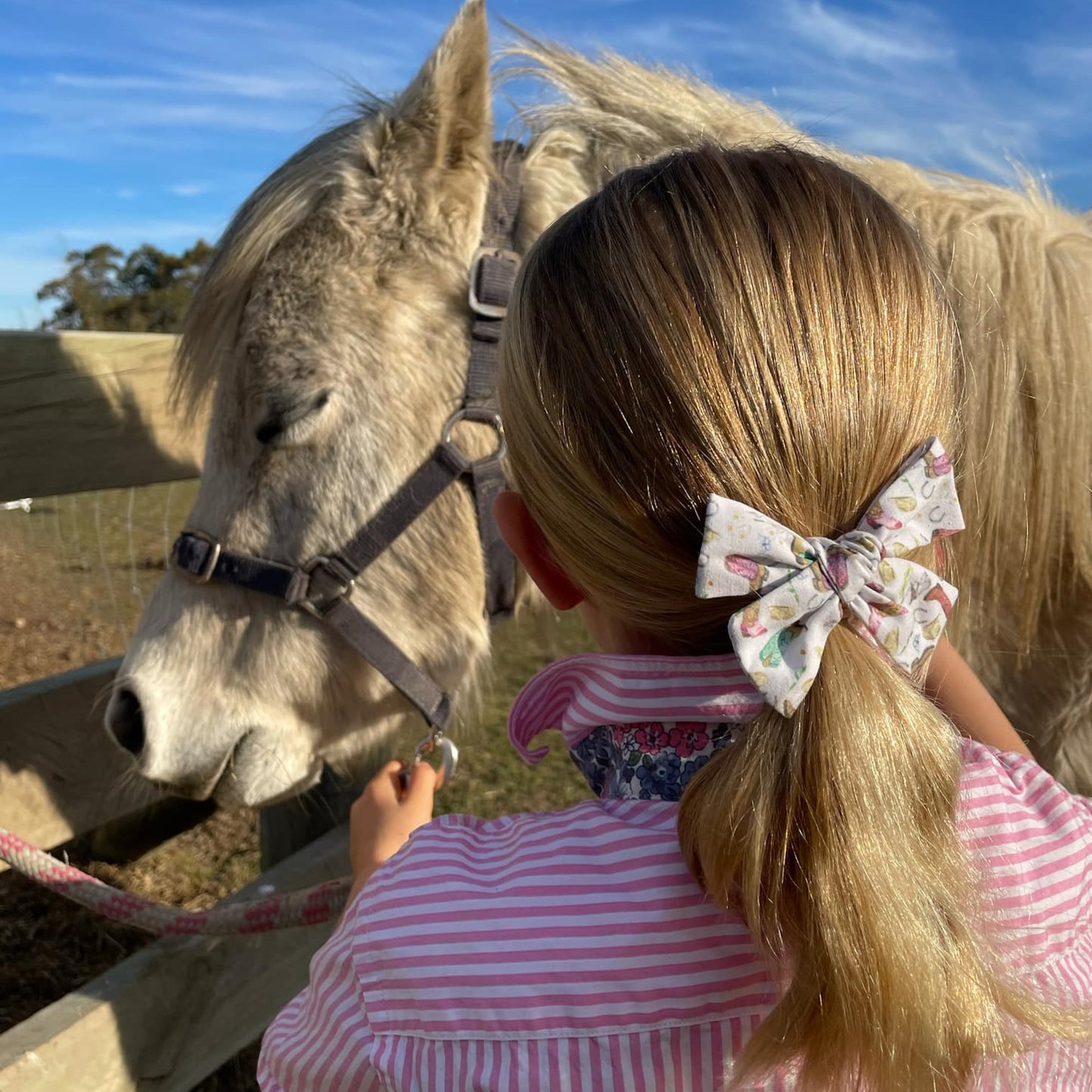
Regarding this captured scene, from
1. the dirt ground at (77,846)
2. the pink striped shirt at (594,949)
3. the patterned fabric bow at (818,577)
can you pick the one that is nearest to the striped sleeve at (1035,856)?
the pink striped shirt at (594,949)

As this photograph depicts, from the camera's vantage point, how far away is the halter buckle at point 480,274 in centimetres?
180

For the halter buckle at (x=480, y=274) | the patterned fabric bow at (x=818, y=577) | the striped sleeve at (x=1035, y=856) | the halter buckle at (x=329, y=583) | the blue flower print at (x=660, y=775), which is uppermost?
the halter buckle at (x=480, y=274)

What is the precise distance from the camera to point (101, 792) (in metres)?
1.97

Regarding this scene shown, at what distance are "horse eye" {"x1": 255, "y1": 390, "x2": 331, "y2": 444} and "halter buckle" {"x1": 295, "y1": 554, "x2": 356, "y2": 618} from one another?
26 centimetres

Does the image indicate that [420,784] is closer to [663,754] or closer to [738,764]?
[663,754]

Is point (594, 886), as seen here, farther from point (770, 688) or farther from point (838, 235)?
point (838, 235)

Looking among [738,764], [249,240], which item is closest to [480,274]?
[249,240]

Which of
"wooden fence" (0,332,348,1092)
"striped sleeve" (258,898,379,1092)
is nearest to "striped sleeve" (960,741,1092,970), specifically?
"striped sleeve" (258,898,379,1092)

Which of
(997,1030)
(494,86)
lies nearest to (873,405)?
(997,1030)

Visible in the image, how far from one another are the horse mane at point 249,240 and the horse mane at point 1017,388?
827mm

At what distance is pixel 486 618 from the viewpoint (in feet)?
6.38

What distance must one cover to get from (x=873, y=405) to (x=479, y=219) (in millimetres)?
1301

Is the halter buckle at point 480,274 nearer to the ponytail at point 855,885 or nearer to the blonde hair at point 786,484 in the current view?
the blonde hair at point 786,484

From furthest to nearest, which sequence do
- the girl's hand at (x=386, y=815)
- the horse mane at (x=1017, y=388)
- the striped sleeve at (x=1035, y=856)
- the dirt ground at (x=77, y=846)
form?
the dirt ground at (x=77, y=846) → the horse mane at (x=1017, y=388) → the girl's hand at (x=386, y=815) → the striped sleeve at (x=1035, y=856)
